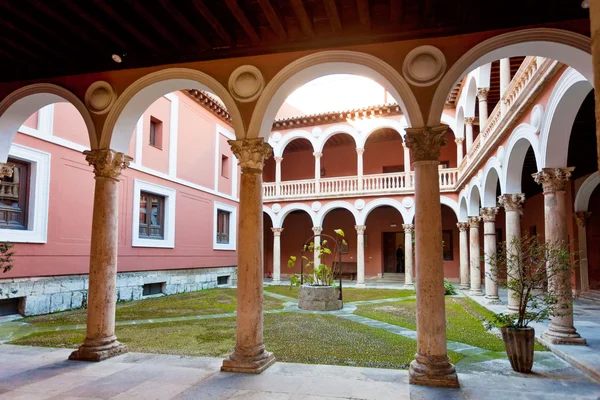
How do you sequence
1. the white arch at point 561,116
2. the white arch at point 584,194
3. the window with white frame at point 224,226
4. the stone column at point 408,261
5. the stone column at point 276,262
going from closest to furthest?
the white arch at point 561,116 → the white arch at point 584,194 → the stone column at point 408,261 → the window with white frame at point 224,226 → the stone column at point 276,262

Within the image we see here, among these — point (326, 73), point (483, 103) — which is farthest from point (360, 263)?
point (326, 73)

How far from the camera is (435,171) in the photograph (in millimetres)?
4707

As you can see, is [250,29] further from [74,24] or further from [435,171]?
[435,171]

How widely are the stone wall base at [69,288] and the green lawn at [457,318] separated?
6.81 metres

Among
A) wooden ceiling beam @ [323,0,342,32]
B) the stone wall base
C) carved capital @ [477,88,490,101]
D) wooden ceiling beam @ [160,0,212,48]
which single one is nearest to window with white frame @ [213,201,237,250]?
the stone wall base

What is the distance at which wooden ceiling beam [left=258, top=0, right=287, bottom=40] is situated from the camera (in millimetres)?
4238

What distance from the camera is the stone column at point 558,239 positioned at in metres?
6.16

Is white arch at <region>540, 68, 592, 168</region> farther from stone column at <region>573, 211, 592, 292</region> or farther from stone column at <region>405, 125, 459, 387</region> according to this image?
stone column at <region>573, 211, 592, 292</region>

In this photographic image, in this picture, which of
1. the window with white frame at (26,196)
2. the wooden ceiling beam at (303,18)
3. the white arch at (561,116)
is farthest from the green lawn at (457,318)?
the window with white frame at (26,196)

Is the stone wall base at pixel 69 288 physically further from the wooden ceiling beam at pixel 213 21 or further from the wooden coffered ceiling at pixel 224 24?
the wooden ceiling beam at pixel 213 21

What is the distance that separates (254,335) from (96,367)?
1.89 m

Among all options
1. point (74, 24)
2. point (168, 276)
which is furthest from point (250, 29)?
point (168, 276)

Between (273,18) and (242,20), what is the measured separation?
335 mm

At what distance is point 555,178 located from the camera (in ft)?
22.5
